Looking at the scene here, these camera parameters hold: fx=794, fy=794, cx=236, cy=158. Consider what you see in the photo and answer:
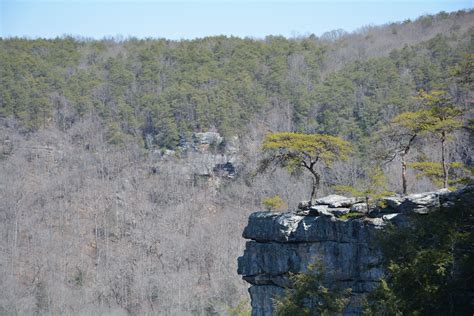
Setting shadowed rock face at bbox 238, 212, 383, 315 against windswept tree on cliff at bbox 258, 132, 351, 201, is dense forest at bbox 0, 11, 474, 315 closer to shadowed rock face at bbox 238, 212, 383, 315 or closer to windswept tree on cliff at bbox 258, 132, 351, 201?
windswept tree on cliff at bbox 258, 132, 351, 201

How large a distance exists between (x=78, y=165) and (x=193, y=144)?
1100 centimetres

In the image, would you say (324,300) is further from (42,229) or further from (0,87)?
(0,87)

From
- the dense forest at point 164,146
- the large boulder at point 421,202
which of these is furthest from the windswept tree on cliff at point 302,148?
the dense forest at point 164,146

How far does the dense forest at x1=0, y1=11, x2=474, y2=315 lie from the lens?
5278 centimetres

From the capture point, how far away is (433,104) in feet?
88.8

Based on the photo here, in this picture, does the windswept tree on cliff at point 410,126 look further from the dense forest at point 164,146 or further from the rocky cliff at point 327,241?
the dense forest at point 164,146

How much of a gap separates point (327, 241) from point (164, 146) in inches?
2056

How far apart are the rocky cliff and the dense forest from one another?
17090 mm

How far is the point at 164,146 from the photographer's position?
75.8 meters

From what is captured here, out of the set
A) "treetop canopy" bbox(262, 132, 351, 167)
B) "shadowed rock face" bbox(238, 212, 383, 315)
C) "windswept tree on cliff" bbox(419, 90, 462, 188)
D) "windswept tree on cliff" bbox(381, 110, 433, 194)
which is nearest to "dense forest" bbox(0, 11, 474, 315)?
"treetop canopy" bbox(262, 132, 351, 167)

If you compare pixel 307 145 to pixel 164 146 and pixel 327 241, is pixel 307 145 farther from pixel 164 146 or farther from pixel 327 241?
pixel 164 146

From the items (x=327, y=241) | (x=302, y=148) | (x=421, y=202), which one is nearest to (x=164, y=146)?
(x=302, y=148)

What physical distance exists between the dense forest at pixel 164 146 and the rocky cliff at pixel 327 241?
17.1m

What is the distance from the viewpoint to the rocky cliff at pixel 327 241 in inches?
894
